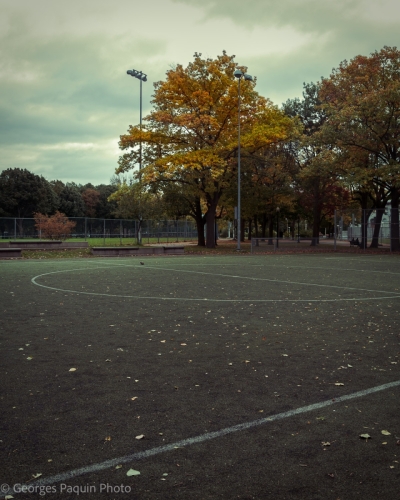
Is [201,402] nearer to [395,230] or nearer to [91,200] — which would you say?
[395,230]

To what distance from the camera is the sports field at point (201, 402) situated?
3.09 metres

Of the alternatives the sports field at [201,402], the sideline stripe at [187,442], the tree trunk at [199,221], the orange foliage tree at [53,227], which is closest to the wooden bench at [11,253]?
the orange foliage tree at [53,227]

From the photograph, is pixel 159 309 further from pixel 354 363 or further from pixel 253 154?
A: pixel 253 154

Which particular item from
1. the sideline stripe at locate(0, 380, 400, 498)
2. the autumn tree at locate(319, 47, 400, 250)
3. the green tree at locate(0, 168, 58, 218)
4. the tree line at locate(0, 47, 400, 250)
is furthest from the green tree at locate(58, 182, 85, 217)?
the sideline stripe at locate(0, 380, 400, 498)

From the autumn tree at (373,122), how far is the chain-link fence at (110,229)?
676 inches

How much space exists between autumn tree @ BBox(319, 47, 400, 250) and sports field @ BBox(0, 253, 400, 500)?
26.2 m

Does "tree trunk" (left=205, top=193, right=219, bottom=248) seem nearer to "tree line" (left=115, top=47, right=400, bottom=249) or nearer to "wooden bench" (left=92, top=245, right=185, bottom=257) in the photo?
"tree line" (left=115, top=47, right=400, bottom=249)

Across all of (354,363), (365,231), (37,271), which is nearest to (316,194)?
(365,231)

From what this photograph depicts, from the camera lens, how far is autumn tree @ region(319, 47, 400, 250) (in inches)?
1275

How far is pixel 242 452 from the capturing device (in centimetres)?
343

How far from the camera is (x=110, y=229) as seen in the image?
42938 mm

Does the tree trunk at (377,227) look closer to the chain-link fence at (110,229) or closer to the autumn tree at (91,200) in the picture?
the chain-link fence at (110,229)

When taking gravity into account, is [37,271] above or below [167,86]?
below

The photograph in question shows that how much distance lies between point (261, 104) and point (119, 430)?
33991 mm
